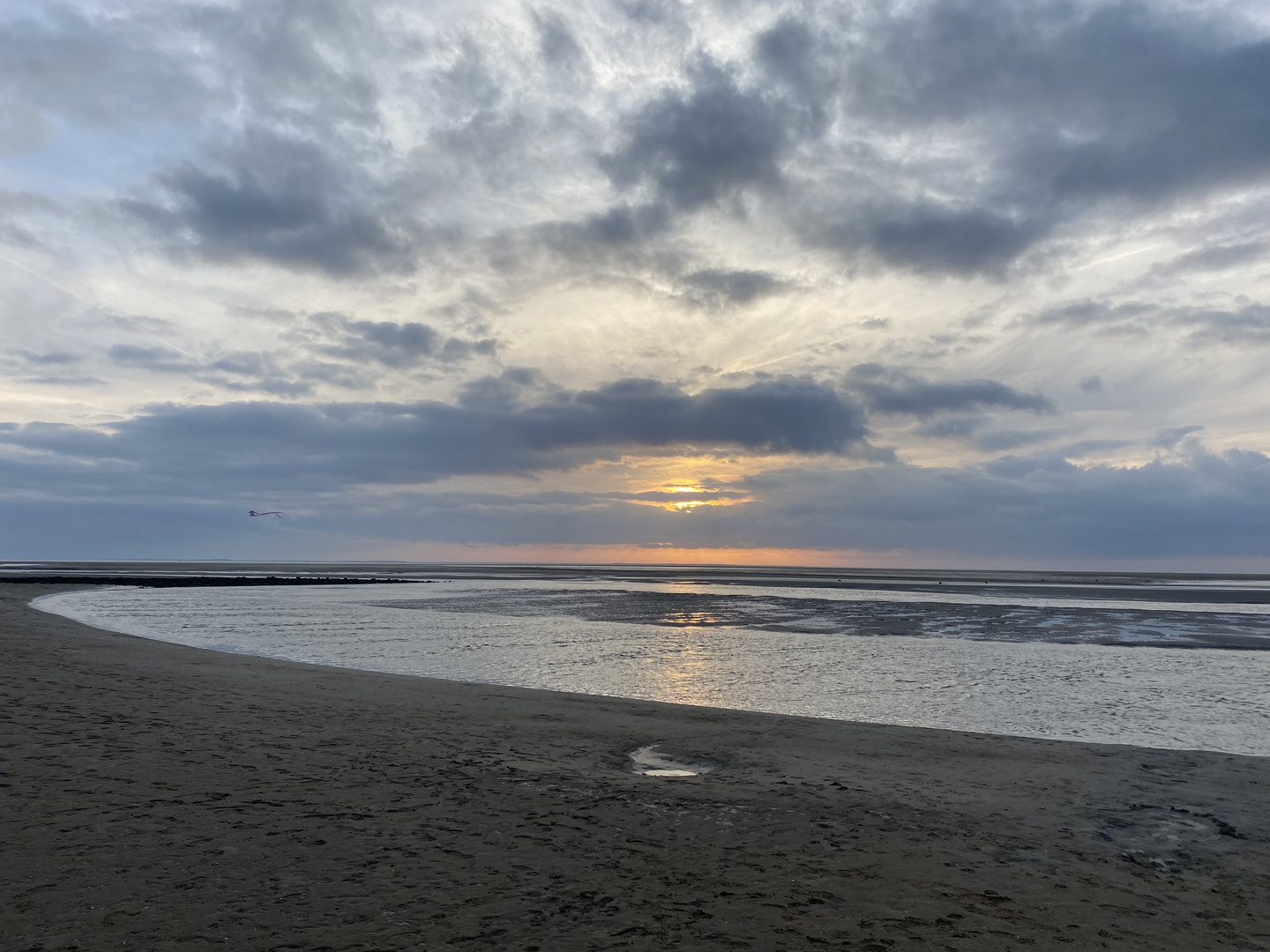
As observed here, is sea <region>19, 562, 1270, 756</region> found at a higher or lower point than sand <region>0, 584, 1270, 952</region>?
lower

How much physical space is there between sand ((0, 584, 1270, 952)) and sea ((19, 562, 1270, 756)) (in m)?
4.10

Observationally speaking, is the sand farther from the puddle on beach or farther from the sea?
the sea

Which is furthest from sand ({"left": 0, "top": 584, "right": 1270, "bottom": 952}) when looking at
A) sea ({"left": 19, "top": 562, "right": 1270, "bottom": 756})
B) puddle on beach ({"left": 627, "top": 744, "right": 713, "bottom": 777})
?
sea ({"left": 19, "top": 562, "right": 1270, "bottom": 756})

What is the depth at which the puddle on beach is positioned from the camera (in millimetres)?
11703

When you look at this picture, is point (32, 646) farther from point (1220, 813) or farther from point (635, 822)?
point (1220, 813)

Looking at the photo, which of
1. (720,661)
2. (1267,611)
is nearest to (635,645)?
(720,661)

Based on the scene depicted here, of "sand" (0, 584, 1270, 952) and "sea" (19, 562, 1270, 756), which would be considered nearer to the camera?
"sand" (0, 584, 1270, 952)

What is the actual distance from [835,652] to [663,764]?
18927 mm

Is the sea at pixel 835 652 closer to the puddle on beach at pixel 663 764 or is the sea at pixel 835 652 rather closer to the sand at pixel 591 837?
the sand at pixel 591 837

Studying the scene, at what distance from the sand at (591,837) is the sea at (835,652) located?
4098 mm

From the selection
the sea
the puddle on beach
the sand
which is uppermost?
the sand

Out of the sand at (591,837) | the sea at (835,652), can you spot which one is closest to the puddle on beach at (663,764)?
the sand at (591,837)

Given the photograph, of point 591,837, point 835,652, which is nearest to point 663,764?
point 591,837

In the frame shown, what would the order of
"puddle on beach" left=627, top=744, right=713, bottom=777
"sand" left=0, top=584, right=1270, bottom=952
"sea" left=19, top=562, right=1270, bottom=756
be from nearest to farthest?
"sand" left=0, top=584, right=1270, bottom=952 → "puddle on beach" left=627, top=744, right=713, bottom=777 → "sea" left=19, top=562, right=1270, bottom=756
